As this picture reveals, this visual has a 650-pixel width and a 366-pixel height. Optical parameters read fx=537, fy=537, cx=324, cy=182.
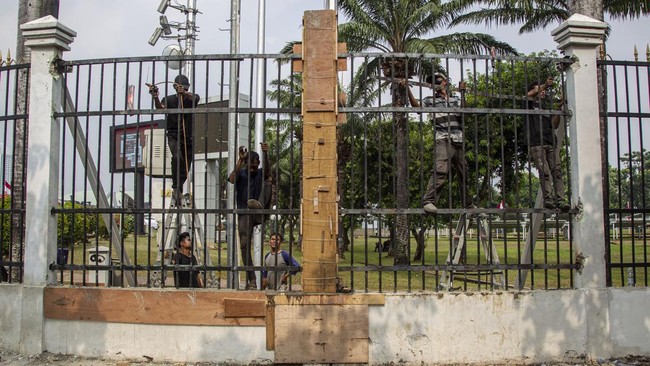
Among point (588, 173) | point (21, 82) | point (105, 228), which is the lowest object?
point (105, 228)

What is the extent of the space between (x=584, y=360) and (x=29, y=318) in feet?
18.8

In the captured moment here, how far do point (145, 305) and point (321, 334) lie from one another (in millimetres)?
1788

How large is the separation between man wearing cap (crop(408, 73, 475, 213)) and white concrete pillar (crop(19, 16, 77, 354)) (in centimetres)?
388

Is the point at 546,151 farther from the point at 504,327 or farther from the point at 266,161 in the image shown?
the point at 266,161

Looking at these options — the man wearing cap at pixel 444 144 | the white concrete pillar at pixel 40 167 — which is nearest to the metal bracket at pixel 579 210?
the man wearing cap at pixel 444 144

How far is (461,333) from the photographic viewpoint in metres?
5.32

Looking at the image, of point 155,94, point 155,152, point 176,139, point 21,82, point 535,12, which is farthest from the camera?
point 535,12

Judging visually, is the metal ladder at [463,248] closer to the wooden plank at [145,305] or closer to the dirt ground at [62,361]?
the wooden plank at [145,305]

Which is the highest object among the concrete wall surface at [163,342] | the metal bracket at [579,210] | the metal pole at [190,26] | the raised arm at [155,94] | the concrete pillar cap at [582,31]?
the metal pole at [190,26]

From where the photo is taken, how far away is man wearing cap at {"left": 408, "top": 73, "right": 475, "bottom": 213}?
5.66 meters

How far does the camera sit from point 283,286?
19.9 ft

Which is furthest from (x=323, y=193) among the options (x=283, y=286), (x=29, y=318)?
(x=29, y=318)

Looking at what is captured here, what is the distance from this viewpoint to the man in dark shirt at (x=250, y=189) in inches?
232

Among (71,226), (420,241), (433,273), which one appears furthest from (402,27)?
(71,226)
